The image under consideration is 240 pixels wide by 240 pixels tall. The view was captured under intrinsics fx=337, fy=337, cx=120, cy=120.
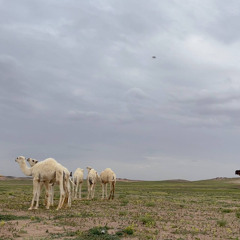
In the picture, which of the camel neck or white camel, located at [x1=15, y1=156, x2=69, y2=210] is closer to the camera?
white camel, located at [x1=15, y1=156, x2=69, y2=210]

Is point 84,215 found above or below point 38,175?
below

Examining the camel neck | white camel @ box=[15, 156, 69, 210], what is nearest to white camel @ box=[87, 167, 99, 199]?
the camel neck

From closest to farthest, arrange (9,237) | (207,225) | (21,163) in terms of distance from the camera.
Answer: (9,237), (207,225), (21,163)

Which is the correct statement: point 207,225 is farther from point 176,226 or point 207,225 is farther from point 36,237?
point 36,237

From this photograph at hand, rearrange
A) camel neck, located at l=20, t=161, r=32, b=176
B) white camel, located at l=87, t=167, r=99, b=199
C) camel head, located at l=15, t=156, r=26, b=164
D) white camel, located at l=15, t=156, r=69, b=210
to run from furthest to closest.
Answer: white camel, located at l=87, t=167, r=99, b=199 < camel head, located at l=15, t=156, r=26, b=164 < camel neck, located at l=20, t=161, r=32, b=176 < white camel, located at l=15, t=156, r=69, b=210

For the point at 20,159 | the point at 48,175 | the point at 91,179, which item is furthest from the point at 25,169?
the point at 91,179

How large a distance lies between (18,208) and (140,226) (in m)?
9.17

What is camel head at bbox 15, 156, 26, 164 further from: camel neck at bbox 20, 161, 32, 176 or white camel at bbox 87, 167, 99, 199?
white camel at bbox 87, 167, 99, 199

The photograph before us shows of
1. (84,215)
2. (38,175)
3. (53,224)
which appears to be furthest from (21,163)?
(53,224)

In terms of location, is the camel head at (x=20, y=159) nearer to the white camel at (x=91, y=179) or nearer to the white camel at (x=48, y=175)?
the white camel at (x=48, y=175)

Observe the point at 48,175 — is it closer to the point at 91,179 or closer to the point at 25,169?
the point at 25,169

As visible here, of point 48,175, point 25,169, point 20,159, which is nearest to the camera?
point 48,175

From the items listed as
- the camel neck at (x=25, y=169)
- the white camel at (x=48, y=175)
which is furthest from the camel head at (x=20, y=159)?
the white camel at (x=48, y=175)

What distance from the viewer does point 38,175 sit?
21375 millimetres
